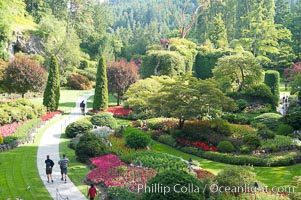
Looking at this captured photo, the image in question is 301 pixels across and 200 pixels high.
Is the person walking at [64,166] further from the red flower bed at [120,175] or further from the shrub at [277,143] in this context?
the shrub at [277,143]

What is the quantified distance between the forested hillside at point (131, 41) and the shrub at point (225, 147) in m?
22.4

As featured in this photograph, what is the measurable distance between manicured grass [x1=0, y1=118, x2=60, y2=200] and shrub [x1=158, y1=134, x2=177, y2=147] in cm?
786

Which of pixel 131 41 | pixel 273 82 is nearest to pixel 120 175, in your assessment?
pixel 273 82

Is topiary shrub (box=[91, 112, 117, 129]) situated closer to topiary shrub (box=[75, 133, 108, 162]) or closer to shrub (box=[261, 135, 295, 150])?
topiary shrub (box=[75, 133, 108, 162])

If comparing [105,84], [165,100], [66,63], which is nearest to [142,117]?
[105,84]

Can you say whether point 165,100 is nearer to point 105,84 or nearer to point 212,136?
point 212,136

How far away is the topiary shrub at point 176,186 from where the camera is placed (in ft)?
35.0

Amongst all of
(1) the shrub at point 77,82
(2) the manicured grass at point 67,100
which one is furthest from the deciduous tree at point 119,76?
(1) the shrub at point 77,82

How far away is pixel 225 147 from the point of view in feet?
71.2

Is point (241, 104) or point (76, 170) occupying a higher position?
point (241, 104)

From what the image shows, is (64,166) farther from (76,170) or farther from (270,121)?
(270,121)

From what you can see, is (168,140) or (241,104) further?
(241,104)

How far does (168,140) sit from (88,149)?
644cm

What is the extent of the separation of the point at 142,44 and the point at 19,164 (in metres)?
56.5
